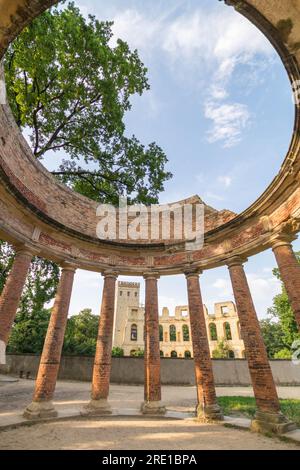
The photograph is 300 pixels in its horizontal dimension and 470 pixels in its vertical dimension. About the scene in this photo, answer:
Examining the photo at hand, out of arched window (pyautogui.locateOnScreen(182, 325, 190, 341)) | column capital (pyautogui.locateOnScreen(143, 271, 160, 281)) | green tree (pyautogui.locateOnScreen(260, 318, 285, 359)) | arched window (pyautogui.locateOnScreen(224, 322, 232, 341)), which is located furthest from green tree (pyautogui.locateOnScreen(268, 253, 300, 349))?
arched window (pyautogui.locateOnScreen(182, 325, 190, 341))

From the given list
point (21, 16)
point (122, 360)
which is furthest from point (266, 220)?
point (122, 360)

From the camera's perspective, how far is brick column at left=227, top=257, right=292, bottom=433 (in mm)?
6864

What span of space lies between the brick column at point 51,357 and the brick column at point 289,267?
7729mm

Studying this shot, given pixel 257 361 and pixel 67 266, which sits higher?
pixel 67 266

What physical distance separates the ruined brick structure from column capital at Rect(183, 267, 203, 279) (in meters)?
0.04

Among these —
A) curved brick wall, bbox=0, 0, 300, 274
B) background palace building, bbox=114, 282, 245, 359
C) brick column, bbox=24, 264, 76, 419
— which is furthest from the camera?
background palace building, bbox=114, 282, 245, 359

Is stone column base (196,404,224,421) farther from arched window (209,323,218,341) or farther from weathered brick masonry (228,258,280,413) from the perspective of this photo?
arched window (209,323,218,341)

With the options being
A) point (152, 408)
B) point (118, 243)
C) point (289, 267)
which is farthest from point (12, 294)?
point (289, 267)

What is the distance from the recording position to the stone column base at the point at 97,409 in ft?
27.8

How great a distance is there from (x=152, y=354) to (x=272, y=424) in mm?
4500

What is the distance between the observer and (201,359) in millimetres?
9211

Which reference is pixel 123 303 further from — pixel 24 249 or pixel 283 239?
pixel 283 239

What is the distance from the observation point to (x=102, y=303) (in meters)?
10.5

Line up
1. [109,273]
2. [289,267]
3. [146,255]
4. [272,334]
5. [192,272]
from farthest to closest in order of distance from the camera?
[272,334] → [146,255] → [109,273] → [192,272] → [289,267]
